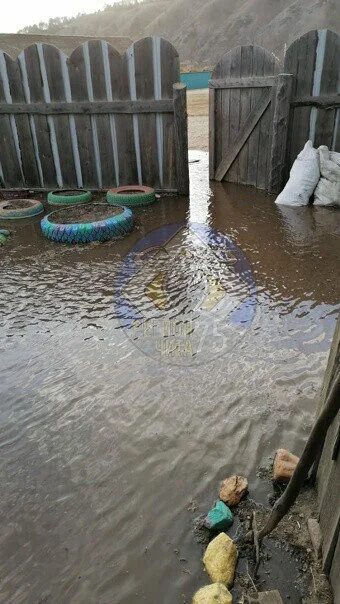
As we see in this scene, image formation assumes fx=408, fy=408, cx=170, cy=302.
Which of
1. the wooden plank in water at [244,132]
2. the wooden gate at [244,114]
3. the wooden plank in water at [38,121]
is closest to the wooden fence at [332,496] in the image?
the wooden gate at [244,114]

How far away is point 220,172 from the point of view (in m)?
8.24

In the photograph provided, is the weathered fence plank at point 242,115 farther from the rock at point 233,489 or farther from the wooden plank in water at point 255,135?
the rock at point 233,489

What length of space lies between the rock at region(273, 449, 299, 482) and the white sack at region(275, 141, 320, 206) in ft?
17.0

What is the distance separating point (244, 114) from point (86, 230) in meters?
3.91

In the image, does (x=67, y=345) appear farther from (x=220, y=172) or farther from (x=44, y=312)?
(x=220, y=172)

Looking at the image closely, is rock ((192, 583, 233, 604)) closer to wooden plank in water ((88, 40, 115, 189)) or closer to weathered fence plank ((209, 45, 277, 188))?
weathered fence plank ((209, 45, 277, 188))

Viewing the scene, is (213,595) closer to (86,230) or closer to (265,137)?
(86,230)

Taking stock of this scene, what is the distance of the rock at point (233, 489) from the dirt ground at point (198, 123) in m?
12.0

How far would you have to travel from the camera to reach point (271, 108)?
693cm

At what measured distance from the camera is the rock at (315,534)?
171cm

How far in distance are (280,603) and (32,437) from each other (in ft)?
5.38

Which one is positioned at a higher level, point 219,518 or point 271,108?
point 271,108

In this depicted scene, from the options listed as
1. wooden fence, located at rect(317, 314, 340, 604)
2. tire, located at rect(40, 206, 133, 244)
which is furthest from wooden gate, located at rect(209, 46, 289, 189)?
wooden fence, located at rect(317, 314, 340, 604)

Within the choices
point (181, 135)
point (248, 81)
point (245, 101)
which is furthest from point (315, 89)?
point (181, 135)
